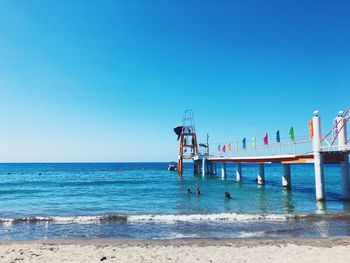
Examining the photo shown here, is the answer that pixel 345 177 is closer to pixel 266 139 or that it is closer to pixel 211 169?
pixel 266 139

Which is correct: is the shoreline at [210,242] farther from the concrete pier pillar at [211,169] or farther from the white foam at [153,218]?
the concrete pier pillar at [211,169]

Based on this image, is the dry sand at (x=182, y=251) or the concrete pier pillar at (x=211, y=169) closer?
the dry sand at (x=182, y=251)

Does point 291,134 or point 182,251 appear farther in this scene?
point 291,134

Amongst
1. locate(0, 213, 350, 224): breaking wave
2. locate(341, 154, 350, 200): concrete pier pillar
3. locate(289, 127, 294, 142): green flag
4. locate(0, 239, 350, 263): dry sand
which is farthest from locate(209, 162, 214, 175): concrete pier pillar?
locate(0, 239, 350, 263): dry sand

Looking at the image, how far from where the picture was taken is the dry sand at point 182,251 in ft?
31.7

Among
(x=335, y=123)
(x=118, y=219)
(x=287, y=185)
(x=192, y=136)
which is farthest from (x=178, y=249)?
(x=192, y=136)

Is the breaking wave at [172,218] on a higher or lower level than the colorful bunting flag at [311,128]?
lower

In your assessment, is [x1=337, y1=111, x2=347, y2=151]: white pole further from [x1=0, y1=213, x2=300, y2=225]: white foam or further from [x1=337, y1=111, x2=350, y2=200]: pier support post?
[x1=0, y1=213, x2=300, y2=225]: white foam

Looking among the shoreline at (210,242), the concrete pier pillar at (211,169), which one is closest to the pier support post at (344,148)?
the shoreline at (210,242)

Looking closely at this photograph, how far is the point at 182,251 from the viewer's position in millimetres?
10617

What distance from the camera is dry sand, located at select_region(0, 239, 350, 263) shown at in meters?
9.66

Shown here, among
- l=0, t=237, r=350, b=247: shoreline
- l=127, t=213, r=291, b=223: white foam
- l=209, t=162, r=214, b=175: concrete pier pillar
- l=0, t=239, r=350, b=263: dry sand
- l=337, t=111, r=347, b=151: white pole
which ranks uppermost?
l=337, t=111, r=347, b=151: white pole

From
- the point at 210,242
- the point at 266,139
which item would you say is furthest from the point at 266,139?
the point at 210,242

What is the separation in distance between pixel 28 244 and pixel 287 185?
29886mm
